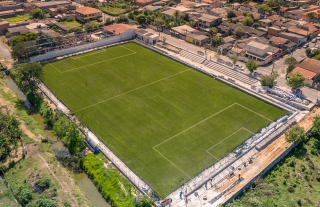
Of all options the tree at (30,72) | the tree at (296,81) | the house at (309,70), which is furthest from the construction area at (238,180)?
the tree at (30,72)

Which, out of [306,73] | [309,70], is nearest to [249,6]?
[309,70]

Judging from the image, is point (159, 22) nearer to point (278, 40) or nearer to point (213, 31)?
point (213, 31)

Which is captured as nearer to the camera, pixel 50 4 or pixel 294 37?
pixel 294 37

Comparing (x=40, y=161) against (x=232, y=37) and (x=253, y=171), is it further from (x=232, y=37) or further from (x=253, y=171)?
(x=232, y=37)

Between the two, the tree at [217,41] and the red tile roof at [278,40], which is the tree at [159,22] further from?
the red tile roof at [278,40]

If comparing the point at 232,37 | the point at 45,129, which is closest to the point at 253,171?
the point at 45,129
